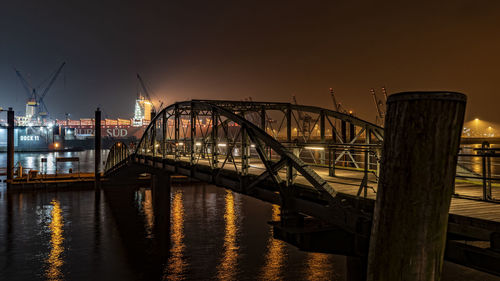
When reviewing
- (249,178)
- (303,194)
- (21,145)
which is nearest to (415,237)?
(303,194)

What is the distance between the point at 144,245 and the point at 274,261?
378 inches

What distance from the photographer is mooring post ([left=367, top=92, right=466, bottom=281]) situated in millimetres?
4203

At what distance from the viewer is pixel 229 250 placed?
81.6ft

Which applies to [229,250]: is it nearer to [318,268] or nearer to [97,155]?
[318,268]

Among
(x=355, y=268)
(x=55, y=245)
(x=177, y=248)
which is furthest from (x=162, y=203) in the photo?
(x=355, y=268)

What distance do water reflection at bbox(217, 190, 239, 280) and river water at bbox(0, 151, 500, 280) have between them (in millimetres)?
56

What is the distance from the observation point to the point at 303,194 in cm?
1116

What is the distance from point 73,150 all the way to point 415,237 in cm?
20730

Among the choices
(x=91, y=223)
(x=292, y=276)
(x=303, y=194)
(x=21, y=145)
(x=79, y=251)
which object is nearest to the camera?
(x=303, y=194)

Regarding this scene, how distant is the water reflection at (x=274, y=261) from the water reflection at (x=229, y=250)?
6.34 feet

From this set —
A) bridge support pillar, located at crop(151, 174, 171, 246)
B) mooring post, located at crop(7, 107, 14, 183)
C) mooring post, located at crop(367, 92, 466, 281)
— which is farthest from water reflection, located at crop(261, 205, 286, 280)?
mooring post, located at crop(7, 107, 14, 183)

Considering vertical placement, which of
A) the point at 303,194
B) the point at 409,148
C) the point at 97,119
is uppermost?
the point at 97,119

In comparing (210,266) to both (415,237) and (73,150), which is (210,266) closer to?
(415,237)

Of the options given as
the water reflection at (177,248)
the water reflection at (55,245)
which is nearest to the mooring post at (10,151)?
the water reflection at (55,245)
